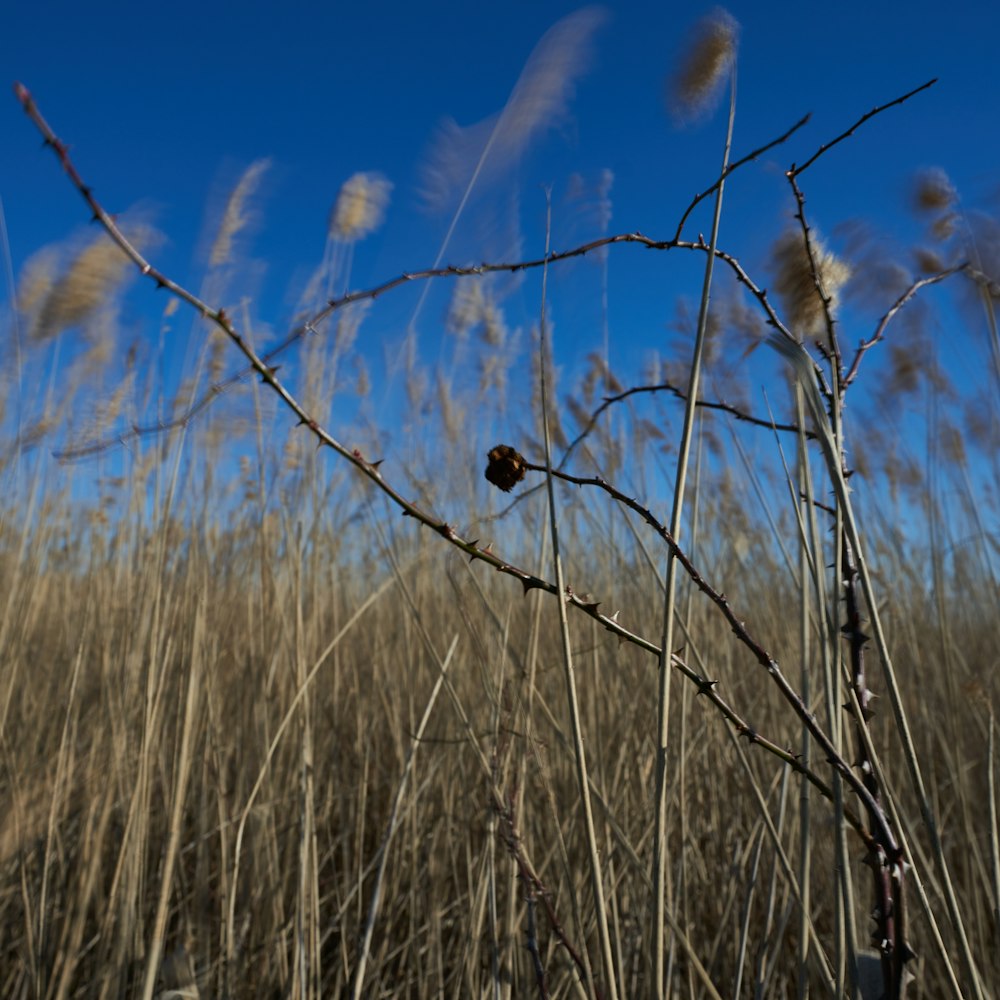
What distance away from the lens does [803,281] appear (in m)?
0.59

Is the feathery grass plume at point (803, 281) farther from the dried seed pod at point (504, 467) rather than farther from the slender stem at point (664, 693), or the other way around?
the dried seed pod at point (504, 467)

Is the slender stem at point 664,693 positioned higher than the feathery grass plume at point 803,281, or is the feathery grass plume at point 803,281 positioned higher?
the feathery grass plume at point 803,281

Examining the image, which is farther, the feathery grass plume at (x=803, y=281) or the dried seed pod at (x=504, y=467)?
the feathery grass plume at (x=803, y=281)

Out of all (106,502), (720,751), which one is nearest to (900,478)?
(720,751)

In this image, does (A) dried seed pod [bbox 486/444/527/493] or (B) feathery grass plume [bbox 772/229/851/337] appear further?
(B) feathery grass plume [bbox 772/229/851/337]

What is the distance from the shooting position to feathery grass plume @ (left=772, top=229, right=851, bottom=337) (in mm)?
592

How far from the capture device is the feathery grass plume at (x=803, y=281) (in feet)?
1.94

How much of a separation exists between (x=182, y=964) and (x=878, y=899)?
0.78 m

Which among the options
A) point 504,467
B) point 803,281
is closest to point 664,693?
point 504,467

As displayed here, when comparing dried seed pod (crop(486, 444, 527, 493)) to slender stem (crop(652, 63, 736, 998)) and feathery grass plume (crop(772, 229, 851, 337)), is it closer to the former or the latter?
slender stem (crop(652, 63, 736, 998))

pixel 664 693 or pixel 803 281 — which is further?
pixel 803 281

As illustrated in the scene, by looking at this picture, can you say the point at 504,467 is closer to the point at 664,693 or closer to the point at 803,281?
the point at 664,693

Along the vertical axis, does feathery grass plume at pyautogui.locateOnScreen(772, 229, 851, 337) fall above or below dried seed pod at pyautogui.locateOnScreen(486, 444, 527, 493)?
above

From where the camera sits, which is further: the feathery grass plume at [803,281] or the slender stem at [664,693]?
the feathery grass plume at [803,281]
